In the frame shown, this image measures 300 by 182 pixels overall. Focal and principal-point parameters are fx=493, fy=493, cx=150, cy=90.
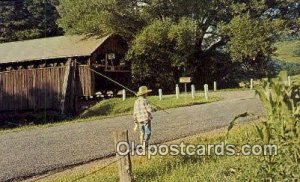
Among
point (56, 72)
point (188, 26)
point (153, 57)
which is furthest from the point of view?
point (153, 57)

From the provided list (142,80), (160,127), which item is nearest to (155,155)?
(160,127)

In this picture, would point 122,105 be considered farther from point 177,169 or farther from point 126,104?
point 177,169

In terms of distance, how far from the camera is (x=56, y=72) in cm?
3497

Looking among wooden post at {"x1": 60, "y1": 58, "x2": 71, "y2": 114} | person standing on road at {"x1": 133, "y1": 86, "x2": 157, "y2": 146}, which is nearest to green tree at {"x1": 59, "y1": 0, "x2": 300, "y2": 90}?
wooden post at {"x1": 60, "y1": 58, "x2": 71, "y2": 114}

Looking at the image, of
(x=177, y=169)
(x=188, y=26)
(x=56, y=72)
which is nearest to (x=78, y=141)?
(x=177, y=169)

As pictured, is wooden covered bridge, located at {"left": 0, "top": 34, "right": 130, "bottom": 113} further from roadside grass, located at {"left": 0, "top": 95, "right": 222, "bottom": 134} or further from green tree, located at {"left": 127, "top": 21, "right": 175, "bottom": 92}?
roadside grass, located at {"left": 0, "top": 95, "right": 222, "bottom": 134}

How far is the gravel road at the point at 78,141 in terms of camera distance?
12.4 metres

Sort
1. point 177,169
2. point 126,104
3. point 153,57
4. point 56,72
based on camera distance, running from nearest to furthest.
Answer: point 177,169
point 126,104
point 56,72
point 153,57

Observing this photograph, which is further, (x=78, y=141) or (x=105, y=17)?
(x=105, y=17)

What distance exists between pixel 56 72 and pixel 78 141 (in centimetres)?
1946

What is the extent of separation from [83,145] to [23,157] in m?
2.01

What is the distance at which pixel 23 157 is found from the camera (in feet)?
45.5

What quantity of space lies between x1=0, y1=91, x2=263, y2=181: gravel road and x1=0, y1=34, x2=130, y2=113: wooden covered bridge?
1325cm

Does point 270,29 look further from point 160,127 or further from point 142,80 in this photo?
point 160,127
